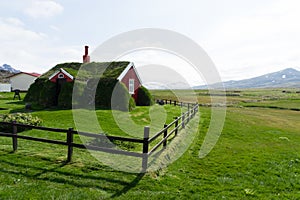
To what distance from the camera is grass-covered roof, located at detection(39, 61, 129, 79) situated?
26.5 meters

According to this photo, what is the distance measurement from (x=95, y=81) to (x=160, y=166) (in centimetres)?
1821

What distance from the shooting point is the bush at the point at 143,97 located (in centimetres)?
3119

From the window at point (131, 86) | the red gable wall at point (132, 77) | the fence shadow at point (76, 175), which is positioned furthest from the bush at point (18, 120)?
the window at point (131, 86)

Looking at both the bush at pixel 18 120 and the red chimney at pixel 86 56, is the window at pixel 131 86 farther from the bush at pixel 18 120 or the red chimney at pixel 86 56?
the bush at pixel 18 120

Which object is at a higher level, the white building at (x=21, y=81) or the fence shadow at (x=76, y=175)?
the white building at (x=21, y=81)

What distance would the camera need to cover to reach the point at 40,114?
19312 millimetres

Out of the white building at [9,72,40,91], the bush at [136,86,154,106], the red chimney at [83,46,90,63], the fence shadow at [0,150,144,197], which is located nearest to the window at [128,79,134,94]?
the bush at [136,86,154,106]

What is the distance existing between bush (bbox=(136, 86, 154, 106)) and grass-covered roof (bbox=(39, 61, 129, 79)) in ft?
15.6

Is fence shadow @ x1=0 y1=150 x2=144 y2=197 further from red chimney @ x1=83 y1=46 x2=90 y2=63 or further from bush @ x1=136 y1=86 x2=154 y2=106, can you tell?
red chimney @ x1=83 y1=46 x2=90 y2=63

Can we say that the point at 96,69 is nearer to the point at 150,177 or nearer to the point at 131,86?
the point at 131,86

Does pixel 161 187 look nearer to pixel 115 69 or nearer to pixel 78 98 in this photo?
pixel 78 98

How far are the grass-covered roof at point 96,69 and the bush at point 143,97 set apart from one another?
15.6 feet

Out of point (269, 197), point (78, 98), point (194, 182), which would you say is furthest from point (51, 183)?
point (78, 98)

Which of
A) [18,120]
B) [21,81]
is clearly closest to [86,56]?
[18,120]
